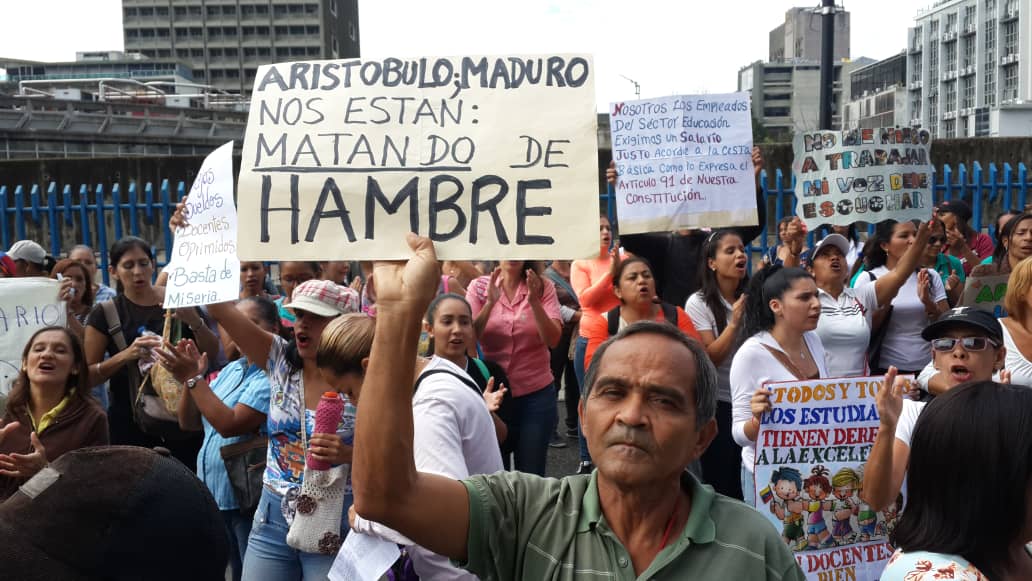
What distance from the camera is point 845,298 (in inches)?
210

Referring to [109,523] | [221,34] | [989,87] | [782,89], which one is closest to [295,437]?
Result: [109,523]

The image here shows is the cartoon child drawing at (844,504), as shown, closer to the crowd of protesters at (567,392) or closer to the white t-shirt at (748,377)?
the crowd of protesters at (567,392)

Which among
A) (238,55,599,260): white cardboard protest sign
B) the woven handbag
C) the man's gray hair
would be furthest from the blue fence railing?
the man's gray hair

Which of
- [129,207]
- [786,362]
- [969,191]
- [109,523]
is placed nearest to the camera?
[109,523]

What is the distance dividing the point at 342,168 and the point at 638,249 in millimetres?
3898

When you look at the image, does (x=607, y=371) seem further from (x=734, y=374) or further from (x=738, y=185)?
(x=738, y=185)

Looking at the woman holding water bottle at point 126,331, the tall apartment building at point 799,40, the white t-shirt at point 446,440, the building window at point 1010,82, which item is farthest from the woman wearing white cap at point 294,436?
the tall apartment building at point 799,40

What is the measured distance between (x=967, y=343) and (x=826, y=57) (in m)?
7.36

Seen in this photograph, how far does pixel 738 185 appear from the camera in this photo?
6188 mm

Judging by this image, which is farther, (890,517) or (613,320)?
(613,320)

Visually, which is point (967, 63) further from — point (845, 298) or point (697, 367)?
point (697, 367)

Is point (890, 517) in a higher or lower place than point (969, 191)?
lower

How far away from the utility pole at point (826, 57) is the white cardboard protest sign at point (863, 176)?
3.52 metres

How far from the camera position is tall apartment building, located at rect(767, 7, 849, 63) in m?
149
